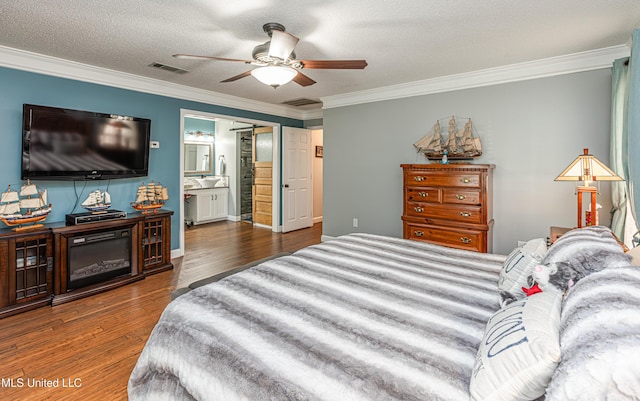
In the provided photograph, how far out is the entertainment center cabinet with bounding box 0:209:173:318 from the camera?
2.85 metres

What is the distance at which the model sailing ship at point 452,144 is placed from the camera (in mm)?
3957

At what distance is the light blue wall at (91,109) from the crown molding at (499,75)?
2424mm

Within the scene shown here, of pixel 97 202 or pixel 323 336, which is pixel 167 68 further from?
pixel 323 336

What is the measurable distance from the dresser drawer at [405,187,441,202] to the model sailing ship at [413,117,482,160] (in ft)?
1.81

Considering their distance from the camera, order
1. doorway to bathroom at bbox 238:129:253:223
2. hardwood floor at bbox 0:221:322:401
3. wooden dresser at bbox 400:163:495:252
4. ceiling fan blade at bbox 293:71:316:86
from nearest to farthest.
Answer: hardwood floor at bbox 0:221:322:401
ceiling fan blade at bbox 293:71:316:86
wooden dresser at bbox 400:163:495:252
doorway to bathroom at bbox 238:129:253:223

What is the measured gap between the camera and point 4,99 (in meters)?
3.20

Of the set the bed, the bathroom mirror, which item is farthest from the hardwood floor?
the bathroom mirror

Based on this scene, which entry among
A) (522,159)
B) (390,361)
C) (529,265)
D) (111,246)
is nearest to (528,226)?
(522,159)

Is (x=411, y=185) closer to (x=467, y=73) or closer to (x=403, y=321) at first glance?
(x=467, y=73)

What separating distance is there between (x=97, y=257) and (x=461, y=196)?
4083 millimetres

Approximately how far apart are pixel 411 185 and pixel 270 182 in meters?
3.54

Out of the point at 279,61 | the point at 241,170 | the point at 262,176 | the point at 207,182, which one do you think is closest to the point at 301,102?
the point at 262,176

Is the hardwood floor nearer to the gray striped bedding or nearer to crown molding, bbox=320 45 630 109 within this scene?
the gray striped bedding

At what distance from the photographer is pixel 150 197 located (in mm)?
4117
